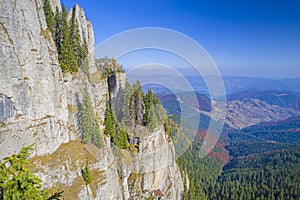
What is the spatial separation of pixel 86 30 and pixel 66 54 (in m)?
13.4

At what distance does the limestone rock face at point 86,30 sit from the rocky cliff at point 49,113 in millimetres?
407

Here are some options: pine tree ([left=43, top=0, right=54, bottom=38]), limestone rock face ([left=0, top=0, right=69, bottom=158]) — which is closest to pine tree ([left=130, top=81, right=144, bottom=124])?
limestone rock face ([left=0, top=0, right=69, bottom=158])

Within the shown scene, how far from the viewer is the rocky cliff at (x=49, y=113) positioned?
2562 centimetres

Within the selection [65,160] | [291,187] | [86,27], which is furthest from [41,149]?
[291,187]

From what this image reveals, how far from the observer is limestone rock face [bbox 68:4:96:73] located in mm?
44438

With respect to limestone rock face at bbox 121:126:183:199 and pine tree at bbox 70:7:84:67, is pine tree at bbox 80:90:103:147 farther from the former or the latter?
limestone rock face at bbox 121:126:183:199

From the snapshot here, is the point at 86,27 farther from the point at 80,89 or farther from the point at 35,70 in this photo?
the point at 35,70

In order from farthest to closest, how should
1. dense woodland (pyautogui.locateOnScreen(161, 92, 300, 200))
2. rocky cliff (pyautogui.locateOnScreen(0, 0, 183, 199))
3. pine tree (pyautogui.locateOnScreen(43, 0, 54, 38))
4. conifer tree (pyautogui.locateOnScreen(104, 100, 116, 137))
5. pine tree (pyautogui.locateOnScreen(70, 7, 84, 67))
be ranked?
dense woodland (pyautogui.locateOnScreen(161, 92, 300, 200)) < conifer tree (pyautogui.locateOnScreen(104, 100, 116, 137)) < pine tree (pyautogui.locateOnScreen(70, 7, 84, 67)) < pine tree (pyautogui.locateOnScreen(43, 0, 54, 38)) < rocky cliff (pyautogui.locateOnScreen(0, 0, 183, 199))

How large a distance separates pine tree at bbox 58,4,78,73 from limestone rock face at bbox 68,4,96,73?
21.9ft

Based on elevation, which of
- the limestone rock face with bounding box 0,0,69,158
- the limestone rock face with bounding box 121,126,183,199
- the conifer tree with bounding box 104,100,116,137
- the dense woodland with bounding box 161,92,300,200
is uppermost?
the limestone rock face with bounding box 0,0,69,158

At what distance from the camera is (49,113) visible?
30.9m

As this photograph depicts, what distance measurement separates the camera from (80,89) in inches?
1453

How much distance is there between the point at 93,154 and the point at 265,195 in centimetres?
7636

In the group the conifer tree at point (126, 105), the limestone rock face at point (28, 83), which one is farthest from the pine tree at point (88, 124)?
the conifer tree at point (126, 105)
